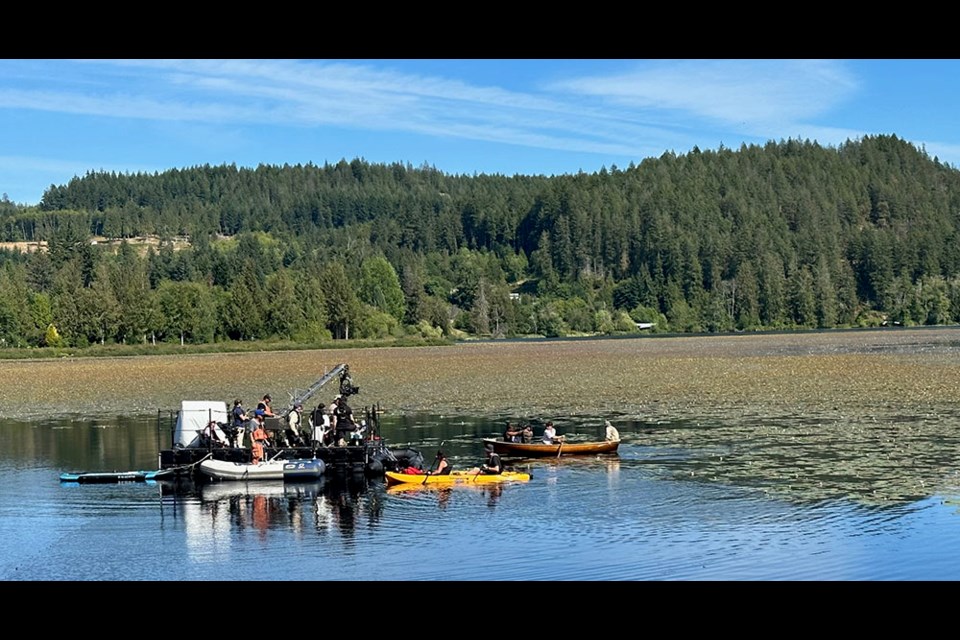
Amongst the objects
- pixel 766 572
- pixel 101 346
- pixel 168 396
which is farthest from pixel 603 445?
pixel 101 346

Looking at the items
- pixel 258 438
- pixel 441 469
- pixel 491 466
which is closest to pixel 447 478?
pixel 441 469

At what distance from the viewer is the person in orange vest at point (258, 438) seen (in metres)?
39.0

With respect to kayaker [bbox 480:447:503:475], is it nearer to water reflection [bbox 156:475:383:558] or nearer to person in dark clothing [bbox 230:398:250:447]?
water reflection [bbox 156:475:383:558]

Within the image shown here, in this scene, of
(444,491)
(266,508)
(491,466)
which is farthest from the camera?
(491,466)

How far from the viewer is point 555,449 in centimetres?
4125

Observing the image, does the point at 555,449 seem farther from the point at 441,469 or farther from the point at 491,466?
the point at 441,469

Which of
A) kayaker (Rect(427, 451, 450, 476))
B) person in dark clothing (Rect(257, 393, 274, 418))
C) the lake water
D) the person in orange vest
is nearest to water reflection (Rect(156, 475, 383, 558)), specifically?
the lake water

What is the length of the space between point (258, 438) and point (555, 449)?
1084 cm

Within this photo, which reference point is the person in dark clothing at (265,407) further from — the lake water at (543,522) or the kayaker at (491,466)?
the kayaker at (491,466)

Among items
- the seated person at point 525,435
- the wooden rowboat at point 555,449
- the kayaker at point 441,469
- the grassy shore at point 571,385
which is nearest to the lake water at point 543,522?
the wooden rowboat at point 555,449
